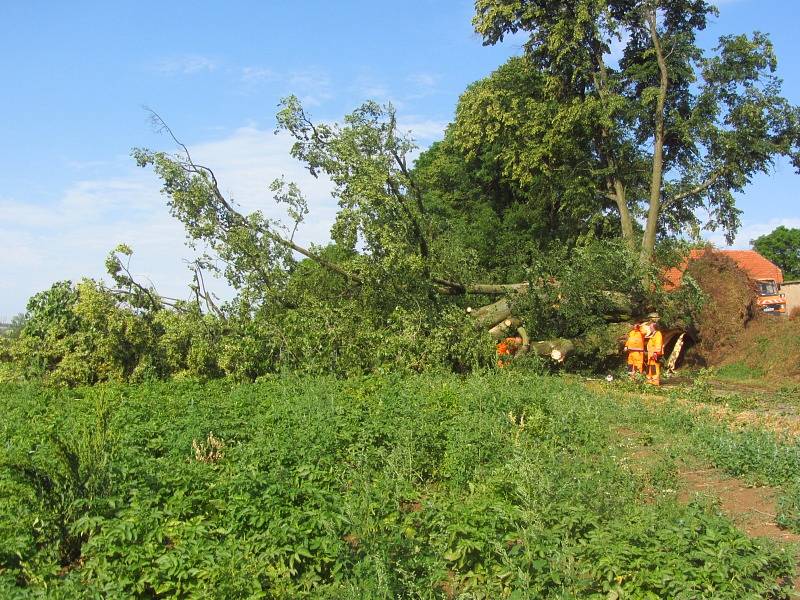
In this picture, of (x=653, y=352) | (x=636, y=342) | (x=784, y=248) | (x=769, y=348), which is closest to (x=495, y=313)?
(x=636, y=342)

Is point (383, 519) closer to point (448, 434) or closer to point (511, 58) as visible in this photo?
point (448, 434)

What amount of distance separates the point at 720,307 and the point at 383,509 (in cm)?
1565

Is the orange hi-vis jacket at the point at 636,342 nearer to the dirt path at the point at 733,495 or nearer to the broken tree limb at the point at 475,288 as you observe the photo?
the broken tree limb at the point at 475,288

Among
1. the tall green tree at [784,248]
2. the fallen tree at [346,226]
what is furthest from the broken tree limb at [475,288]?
the tall green tree at [784,248]

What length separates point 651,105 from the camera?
22.8 m

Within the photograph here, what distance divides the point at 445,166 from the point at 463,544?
26.1 metres

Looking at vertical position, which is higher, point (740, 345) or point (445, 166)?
point (445, 166)

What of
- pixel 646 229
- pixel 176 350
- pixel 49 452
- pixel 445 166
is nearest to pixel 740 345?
pixel 646 229

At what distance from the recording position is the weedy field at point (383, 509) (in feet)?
13.8

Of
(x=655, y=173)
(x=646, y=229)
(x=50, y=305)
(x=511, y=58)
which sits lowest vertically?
(x=50, y=305)

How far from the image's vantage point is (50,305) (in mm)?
13969

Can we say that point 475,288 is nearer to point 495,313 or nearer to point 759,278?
point 495,313

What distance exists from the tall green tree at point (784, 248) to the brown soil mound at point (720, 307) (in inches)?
2063

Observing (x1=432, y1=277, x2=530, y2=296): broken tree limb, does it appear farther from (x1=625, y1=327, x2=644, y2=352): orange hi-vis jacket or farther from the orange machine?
the orange machine
